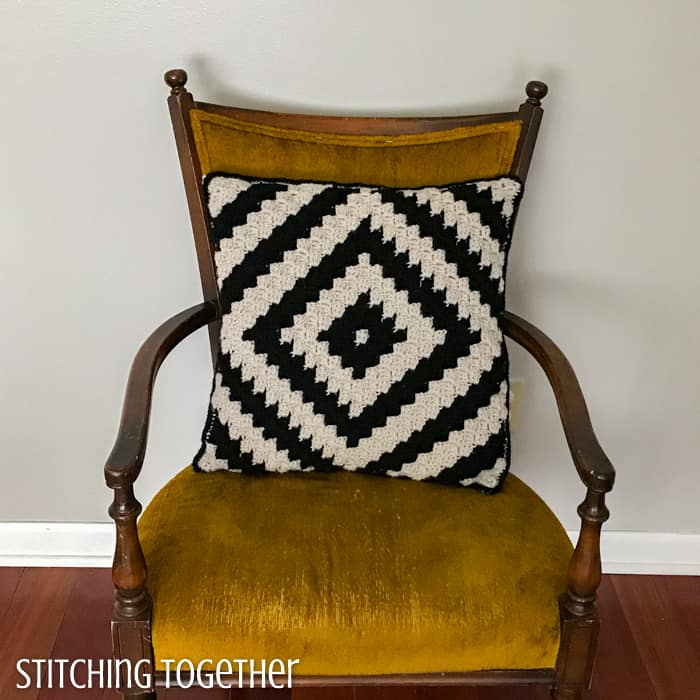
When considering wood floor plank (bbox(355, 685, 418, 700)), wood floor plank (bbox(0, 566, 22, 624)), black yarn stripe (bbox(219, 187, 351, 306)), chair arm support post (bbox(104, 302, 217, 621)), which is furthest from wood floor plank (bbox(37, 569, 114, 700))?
black yarn stripe (bbox(219, 187, 351, 306))

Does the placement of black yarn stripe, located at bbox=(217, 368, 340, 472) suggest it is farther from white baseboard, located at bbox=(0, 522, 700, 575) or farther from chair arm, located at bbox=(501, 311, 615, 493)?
white baseboard, located at bbox=(0, 522, 700, 575)

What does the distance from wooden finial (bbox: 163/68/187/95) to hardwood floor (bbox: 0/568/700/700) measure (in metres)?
0.96

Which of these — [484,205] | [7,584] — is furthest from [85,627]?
[484,205]

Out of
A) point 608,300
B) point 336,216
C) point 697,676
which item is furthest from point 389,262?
point 697,676

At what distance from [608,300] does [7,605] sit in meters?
1.24

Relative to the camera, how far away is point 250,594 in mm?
1092

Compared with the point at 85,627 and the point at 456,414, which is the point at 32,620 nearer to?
the point at 85,627

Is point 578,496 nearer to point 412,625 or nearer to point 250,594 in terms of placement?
point 412,625

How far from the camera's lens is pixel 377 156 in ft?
4.26

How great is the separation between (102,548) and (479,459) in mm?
856

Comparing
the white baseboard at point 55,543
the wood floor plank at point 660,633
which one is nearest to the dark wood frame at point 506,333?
the wood floor plank at point 660,633

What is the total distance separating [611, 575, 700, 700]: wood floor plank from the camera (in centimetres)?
157

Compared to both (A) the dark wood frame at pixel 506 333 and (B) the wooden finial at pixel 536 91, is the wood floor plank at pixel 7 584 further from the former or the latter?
(B) the wooden finial at pixel 536 91

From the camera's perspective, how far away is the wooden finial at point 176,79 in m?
1.27
